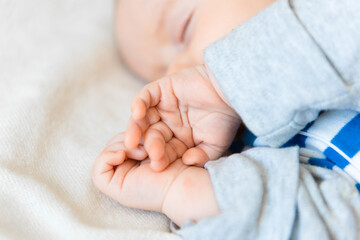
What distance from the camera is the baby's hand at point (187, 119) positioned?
0.81m

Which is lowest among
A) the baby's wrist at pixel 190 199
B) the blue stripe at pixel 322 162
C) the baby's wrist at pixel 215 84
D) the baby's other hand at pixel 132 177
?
the blue stripe at pixel 322 162

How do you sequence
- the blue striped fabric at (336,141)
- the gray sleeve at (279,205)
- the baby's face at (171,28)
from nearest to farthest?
1. the gray sleeve at (279,205)
2. the blue striped fabric at (336,141)
3. the baby's face at (171,28)

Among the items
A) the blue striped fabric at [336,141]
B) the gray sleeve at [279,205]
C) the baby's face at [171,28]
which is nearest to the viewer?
the gray sleeve at [279,205]

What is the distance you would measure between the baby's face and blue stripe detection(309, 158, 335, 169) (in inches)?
12.8

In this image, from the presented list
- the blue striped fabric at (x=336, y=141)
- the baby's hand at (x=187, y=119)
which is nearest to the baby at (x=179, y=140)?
the baby's hand at (x=187, y=119)

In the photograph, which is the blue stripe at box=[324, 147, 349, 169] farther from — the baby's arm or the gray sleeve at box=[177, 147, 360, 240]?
the baby's arm

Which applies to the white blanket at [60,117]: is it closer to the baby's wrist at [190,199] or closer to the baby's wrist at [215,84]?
the baby's wrist at [190,199]

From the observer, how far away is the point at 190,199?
2.43 feet

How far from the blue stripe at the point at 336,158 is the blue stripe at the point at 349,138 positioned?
0.5 inches

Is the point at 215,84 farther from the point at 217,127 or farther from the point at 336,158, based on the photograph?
the point at 336,158

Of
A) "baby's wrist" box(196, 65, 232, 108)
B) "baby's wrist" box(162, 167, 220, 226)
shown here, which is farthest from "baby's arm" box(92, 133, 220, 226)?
"baby's wrist" box(196, 65, 232, 108)

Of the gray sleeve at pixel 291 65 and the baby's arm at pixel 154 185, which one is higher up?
the gray sleeve at pixel 291 65

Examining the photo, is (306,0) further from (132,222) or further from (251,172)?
(132,222)

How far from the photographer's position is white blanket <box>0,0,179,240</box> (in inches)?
30.2
